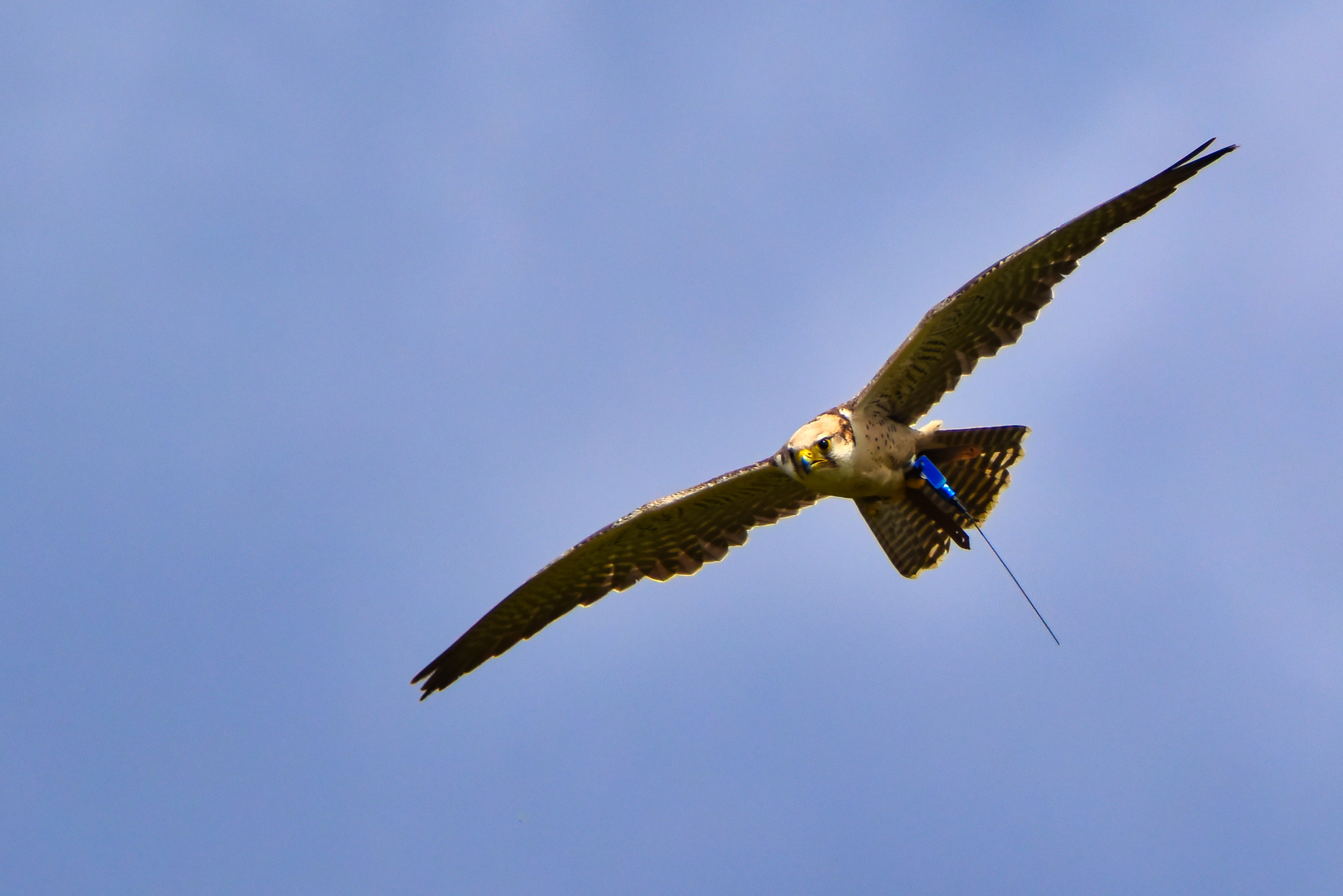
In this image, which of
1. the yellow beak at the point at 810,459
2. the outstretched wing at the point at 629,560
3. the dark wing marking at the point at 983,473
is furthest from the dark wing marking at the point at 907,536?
the yellow beak at the point at 810,459

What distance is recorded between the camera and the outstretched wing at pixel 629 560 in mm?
11375

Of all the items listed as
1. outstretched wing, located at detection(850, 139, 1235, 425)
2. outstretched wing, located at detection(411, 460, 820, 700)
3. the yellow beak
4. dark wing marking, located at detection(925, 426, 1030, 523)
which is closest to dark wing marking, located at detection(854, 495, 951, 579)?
dark wing marking, located at detection(925, 426, 1030, 523)

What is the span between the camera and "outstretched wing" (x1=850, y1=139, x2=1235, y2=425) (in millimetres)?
10281

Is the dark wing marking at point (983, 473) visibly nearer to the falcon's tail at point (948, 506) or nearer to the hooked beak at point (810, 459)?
the falcon's tail at point (948, 506)

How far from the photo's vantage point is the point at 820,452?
10445mm

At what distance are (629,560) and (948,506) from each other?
2738 mm

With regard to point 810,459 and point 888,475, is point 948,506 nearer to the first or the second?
point 888,475

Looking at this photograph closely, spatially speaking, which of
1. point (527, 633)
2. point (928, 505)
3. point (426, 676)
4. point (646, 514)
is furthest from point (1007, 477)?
point (426, 676)

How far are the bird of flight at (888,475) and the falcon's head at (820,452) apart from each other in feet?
0.03

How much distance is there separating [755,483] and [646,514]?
0.96 meters

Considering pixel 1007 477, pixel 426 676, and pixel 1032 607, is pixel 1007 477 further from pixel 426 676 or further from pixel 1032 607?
pixel 426 676

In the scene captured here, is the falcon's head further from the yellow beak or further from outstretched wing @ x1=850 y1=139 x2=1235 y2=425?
outstretched wing @ x1=850 y1=139 x2=1235 y2=425

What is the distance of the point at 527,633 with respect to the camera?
11766mm

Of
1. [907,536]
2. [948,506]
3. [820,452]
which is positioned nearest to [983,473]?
[948,506]
